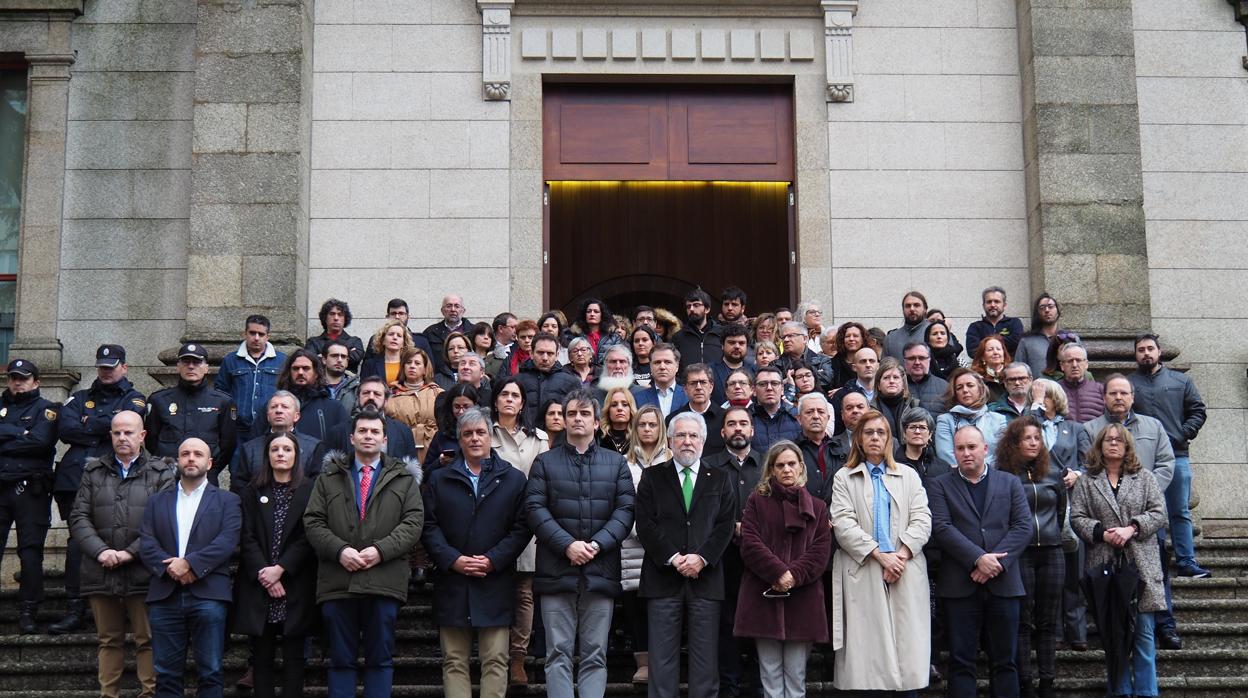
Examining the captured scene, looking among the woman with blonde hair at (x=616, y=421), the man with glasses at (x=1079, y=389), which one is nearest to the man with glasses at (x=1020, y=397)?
the man with glasses at (x=1079, y=389)

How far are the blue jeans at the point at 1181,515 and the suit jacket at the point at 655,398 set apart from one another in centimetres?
361

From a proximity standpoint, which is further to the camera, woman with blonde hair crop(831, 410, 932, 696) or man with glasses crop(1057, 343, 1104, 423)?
man with glasses crop(1057, 343, 1104, 423)

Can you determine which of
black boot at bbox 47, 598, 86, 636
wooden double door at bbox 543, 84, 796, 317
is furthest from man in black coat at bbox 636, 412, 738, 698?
wooden double door at bbox 543, 84, 796, 317

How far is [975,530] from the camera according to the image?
862 cm

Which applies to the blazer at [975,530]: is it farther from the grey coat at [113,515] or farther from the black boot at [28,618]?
the black boot at [28,618]

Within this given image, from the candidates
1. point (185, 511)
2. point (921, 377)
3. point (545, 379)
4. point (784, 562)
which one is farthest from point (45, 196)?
point (784, 562)

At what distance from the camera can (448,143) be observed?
536 inches

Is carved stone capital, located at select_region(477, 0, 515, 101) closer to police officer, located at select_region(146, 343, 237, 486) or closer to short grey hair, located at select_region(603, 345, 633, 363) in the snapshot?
short grey hair, located at select_region(603, 345, 633, 363)

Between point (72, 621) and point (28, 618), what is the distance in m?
0.31

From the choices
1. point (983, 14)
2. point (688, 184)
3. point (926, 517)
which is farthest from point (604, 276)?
point (926, 517)

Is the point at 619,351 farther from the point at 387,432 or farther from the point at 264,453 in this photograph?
the point at 264,453

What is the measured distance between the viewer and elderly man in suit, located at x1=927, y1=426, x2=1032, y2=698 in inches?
333

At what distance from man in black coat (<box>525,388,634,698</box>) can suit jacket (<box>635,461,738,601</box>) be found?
15cm

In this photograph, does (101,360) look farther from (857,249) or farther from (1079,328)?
(1079,328)
